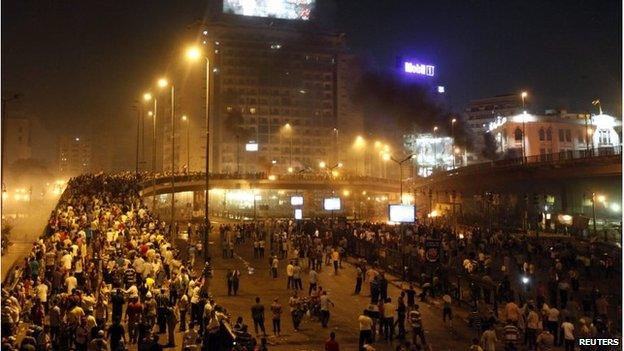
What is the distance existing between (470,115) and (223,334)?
145 metres

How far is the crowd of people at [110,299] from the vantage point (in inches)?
559

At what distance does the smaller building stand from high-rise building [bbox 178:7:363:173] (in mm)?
47567

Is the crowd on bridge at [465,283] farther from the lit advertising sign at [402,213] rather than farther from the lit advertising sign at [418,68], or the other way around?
the lit advertising sign at [418,68]

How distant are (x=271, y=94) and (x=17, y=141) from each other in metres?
61.2

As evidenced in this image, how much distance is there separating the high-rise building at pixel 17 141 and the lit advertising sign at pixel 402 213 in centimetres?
11704

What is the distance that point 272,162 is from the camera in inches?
4892

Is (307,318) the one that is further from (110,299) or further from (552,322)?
(552,322)

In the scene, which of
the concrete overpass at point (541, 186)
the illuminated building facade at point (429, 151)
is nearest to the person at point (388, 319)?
the concrete overpass at point (541, 186)

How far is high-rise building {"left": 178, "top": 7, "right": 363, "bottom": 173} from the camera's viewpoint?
121 metres

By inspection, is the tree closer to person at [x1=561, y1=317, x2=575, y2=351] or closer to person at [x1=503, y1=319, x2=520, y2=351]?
person at [x1=561, y1=317, x2=575, y2=351]

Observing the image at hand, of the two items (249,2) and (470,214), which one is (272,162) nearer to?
(249,2)

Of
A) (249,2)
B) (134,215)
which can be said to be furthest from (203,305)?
(249,2)

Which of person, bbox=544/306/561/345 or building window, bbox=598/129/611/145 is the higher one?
building window, bbox=598/129/611/145

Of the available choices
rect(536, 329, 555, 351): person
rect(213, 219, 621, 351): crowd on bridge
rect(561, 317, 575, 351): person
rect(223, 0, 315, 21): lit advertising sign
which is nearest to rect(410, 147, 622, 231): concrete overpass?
rect(213, 219, 621, 351): crowd on bridge
